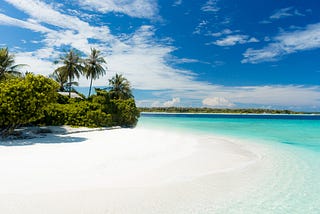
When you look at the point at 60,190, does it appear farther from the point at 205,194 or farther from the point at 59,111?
the point at 59,111

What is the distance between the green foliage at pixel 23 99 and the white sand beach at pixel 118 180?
2.79m

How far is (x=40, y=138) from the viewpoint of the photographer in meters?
12.7

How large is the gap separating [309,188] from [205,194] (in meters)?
2.95

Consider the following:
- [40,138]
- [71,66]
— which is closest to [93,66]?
[71,66]

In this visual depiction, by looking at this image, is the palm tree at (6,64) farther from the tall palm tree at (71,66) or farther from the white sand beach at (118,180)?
the white sand beach at (118,180)

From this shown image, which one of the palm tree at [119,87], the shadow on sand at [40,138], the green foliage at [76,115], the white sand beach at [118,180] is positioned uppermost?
the palm tree at [119,87]

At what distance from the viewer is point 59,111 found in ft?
60.7

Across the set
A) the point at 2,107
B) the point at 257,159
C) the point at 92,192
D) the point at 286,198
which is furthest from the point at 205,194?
the point at 2,107

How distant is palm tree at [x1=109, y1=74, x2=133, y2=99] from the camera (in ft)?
119

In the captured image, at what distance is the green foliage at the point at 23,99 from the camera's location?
1172 cm

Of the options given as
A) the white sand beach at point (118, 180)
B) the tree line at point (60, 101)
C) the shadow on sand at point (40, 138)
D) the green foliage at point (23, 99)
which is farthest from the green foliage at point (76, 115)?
the white sand beach at point (118, 180)

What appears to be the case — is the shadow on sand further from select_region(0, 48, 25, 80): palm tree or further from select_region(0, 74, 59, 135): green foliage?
select_region(0, 48, 25, 80): palm tree

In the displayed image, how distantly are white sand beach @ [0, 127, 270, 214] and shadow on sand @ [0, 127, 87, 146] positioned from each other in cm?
162

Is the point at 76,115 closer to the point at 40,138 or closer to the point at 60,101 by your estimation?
the point at 60,101
